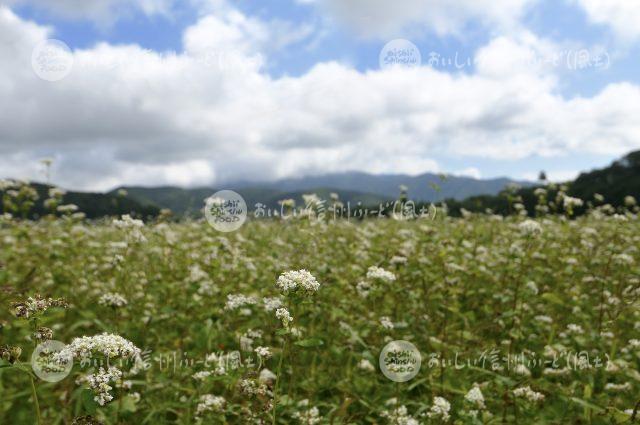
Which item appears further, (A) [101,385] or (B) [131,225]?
(B) [131,225]

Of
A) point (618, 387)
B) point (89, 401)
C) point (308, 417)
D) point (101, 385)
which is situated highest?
point (101, 385)

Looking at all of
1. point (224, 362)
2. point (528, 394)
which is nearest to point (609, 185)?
point (528, 394)

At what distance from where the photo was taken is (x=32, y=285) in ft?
26.5

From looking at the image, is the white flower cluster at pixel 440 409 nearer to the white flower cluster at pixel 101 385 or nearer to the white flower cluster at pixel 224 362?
the white flower cluster at pixel 224 362

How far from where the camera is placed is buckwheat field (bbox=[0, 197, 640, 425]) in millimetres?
4152

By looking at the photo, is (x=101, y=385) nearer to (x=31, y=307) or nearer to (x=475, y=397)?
(x=31, y=307)

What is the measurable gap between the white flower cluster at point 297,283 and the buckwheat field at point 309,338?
0.05ft

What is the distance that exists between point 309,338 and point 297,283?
7.89 feet

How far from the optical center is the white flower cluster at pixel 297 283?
3229 millimetres

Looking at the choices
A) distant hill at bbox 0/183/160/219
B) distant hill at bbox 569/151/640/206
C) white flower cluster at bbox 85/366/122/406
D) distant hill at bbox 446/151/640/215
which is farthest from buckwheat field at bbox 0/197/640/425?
distant hill at bbox 569/151/640/206

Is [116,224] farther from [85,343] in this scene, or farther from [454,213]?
[454,213]

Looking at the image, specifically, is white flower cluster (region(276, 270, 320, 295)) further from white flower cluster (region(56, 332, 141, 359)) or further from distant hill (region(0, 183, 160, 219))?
distant hill (region(0, 183, 160, 219))

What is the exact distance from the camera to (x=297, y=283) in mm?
3285

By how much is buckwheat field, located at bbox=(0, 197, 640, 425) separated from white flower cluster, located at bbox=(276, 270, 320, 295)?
1 centimetres
